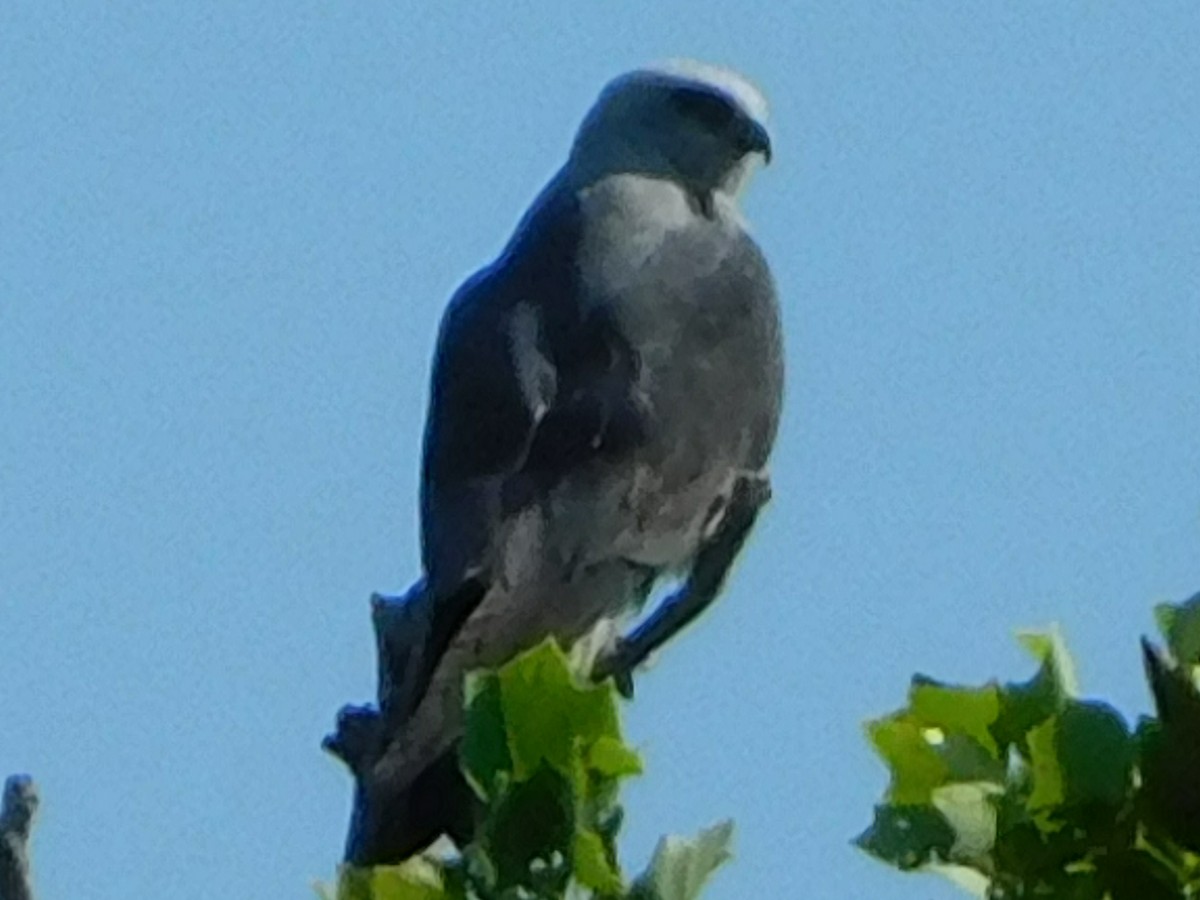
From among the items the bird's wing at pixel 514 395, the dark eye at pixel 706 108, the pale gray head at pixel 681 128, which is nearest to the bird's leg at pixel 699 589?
the bird's wing at pixel 514 395

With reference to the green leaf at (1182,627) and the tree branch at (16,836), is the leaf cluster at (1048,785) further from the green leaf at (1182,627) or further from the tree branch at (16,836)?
the tree branch at (16,836)

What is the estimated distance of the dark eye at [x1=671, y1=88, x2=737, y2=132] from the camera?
20.0 feet

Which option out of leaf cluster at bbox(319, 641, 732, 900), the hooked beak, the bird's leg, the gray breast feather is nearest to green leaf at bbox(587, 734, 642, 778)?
leaf cluster at bbox(319, 641, 732, 900)

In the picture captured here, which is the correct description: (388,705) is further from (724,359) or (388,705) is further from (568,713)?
(724,359)

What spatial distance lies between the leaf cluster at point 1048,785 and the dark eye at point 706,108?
146 inches

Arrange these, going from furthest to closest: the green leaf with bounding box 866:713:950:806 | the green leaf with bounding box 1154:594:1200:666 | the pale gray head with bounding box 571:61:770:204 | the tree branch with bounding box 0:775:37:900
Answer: the pale gray head with bounding box 571:61:770:204
the green leaf with bounding box 866:713:950:806
the green leaf with bounding box 1154:594:1200:666
the tree branch with bounding box 0:775:37:900

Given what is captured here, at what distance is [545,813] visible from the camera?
2.37 m

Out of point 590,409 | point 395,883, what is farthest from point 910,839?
point 590,409

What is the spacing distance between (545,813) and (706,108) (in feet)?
12.8

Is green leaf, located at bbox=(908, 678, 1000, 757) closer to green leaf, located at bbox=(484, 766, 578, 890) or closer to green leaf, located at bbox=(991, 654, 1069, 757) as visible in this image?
green leaf, located at bbox=(991, 654, 1069, 757)

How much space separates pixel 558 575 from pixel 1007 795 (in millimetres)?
1837

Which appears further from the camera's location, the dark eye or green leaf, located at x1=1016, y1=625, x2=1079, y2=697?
the dark eye

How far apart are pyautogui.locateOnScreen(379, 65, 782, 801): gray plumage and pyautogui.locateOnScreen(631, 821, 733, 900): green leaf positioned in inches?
54.1

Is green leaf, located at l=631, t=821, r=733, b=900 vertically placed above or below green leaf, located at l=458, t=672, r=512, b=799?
below
